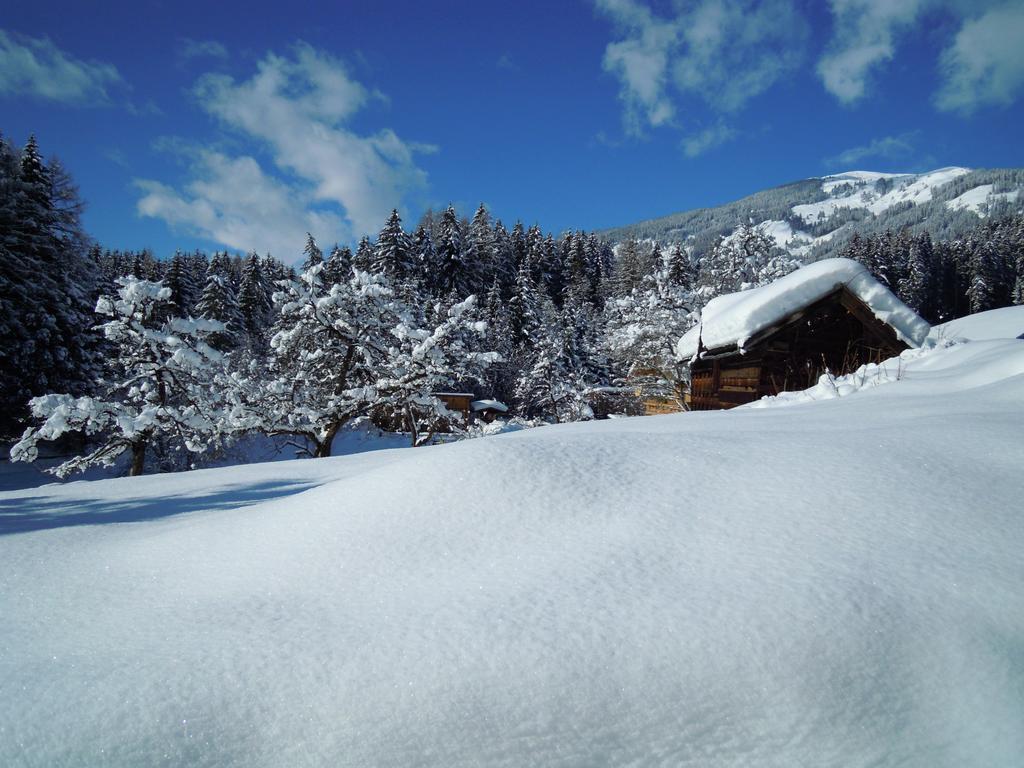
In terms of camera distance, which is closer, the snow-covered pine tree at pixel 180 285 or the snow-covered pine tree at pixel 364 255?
the snow-covered pine tree at pixel 180 285

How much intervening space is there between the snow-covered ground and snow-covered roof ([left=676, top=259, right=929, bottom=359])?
8.25 meters

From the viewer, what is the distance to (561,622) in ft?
3.98

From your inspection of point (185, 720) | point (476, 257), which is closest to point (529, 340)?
point (476, 257)

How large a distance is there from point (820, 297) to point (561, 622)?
35.6ft

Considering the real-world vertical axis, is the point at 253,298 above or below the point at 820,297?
above

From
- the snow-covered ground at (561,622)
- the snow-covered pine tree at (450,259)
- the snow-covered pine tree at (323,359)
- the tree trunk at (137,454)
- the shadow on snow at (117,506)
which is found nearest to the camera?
the snow-covered ground at (561,622)

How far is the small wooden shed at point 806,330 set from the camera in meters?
9.57

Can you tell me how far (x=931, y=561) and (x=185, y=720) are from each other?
72.5 inches

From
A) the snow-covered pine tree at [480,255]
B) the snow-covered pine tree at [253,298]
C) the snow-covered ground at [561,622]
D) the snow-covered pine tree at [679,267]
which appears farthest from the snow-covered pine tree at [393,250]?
the snow-covered ground at [561,622]

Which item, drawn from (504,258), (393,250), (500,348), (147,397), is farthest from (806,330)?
(504,258)

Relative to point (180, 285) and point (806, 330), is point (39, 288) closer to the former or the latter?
point (180, 285)

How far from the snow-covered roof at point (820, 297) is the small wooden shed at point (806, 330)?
0.01 m

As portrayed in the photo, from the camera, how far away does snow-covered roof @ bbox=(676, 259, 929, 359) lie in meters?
9.33

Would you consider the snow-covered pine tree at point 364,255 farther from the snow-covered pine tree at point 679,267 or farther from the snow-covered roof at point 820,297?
the snow-covered roof at point 820,297
